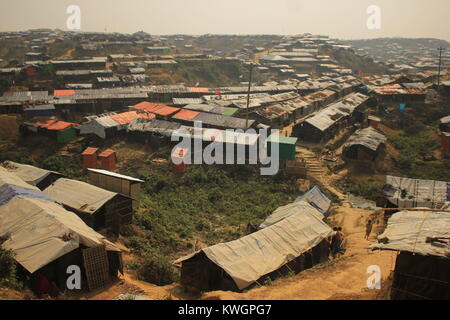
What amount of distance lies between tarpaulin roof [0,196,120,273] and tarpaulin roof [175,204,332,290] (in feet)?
12.4

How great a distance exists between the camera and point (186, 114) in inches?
1570

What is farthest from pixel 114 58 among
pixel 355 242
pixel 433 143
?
pixel 355 242

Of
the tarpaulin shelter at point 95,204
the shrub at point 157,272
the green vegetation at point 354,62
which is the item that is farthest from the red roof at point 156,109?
the green vegetation at point 354,62

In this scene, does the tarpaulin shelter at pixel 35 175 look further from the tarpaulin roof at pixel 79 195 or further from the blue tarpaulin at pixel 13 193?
the blue tarpaulin at pixel 13 193

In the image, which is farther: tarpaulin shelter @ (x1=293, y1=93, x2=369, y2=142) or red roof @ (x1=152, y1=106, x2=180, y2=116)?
red roof @ (x1=152, y1=106, x2=180, y2=116)

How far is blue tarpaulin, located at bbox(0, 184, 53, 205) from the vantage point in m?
17.2

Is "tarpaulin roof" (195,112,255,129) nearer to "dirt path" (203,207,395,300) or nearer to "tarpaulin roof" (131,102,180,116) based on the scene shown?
"tarpaulin roof" (131,102,180,116)

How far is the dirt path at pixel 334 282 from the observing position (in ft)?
40.5

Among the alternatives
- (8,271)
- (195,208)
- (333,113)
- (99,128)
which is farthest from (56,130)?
(333,113)

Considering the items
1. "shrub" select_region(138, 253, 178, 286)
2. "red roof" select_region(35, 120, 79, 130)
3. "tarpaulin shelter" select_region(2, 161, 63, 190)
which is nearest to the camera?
"shrub" select_region(138, 253, 178, 286)

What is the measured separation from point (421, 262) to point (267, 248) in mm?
5668

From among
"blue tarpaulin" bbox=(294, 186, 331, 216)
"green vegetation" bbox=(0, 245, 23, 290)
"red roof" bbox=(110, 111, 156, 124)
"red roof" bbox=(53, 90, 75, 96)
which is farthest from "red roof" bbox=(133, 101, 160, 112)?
"green vegetation" bbox=(0, 245, 23, 290)

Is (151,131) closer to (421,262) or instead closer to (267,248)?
(267,248)

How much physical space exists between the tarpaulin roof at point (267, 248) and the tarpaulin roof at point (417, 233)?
3687mm
